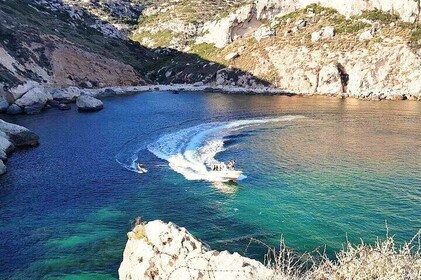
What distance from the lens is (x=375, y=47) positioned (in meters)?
136

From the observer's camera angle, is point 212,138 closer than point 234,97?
Yes

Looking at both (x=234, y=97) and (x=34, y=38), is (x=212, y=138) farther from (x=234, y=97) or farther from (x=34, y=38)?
(x=34, y=38)

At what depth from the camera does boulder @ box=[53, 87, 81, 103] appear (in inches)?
4646

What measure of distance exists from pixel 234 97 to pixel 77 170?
83111 millimetres

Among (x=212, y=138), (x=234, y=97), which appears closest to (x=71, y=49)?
(x=234, y=97)

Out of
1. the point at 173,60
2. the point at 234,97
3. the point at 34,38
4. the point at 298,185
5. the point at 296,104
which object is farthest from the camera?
the point at 173,60

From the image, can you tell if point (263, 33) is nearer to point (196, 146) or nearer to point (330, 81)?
point (330, 81)

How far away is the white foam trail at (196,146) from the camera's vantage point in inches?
2171

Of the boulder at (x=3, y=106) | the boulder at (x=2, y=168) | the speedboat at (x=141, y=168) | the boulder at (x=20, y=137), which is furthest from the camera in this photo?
the boulder at (x=3, y=106)

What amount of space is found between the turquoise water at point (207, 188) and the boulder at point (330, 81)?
152 ft

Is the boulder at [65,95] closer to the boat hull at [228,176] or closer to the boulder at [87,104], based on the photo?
the boulder at [87,104]

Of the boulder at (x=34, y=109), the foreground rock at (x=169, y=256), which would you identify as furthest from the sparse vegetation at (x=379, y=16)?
the foreground rock at (x=169, y=256)

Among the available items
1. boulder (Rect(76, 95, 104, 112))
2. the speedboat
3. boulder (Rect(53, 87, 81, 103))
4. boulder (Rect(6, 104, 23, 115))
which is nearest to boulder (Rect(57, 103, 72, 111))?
boulder (Rect(76, 95, 104, 112))

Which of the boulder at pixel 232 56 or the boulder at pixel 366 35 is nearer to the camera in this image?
the boulder at pixel 366 35
